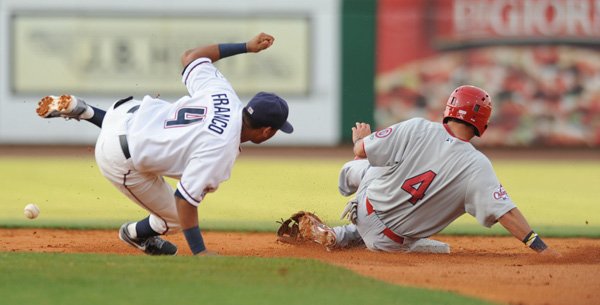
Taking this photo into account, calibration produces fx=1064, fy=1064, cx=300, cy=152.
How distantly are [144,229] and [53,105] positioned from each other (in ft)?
3.25

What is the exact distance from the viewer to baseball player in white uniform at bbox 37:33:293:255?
20.0 ft

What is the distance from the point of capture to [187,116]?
632 cm

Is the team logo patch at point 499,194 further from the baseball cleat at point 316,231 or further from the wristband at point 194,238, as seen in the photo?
the wristband at point 194,238

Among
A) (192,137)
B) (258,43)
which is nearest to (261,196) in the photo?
(258,43)

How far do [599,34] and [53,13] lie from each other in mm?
10711

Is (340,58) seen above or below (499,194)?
below

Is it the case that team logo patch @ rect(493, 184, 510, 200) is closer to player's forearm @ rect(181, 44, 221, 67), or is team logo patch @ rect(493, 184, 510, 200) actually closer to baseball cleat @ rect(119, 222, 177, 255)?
player's forearm @ rect(181, 44, 221, 67)

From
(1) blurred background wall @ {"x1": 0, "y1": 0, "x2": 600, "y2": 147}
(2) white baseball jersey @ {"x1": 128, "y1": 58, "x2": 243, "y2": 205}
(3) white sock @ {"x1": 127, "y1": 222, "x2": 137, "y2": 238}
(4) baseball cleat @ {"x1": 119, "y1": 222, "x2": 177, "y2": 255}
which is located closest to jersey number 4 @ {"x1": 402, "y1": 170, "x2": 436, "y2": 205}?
(2) white baseball jersey @ {"x1": 128, "y1": 58, "x2": 243, "y2": 205}

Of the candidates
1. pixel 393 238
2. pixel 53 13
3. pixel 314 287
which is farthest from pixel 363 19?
pixel 314 287

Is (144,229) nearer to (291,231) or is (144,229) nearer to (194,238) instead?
(194,238)

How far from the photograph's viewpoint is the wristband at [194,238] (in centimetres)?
622

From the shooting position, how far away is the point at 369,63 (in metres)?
20.9

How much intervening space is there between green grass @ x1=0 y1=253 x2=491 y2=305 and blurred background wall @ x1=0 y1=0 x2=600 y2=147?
14.5 metres

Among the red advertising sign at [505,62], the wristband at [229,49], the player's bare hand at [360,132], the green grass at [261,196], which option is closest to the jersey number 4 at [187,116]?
the wristband at [229,49]
